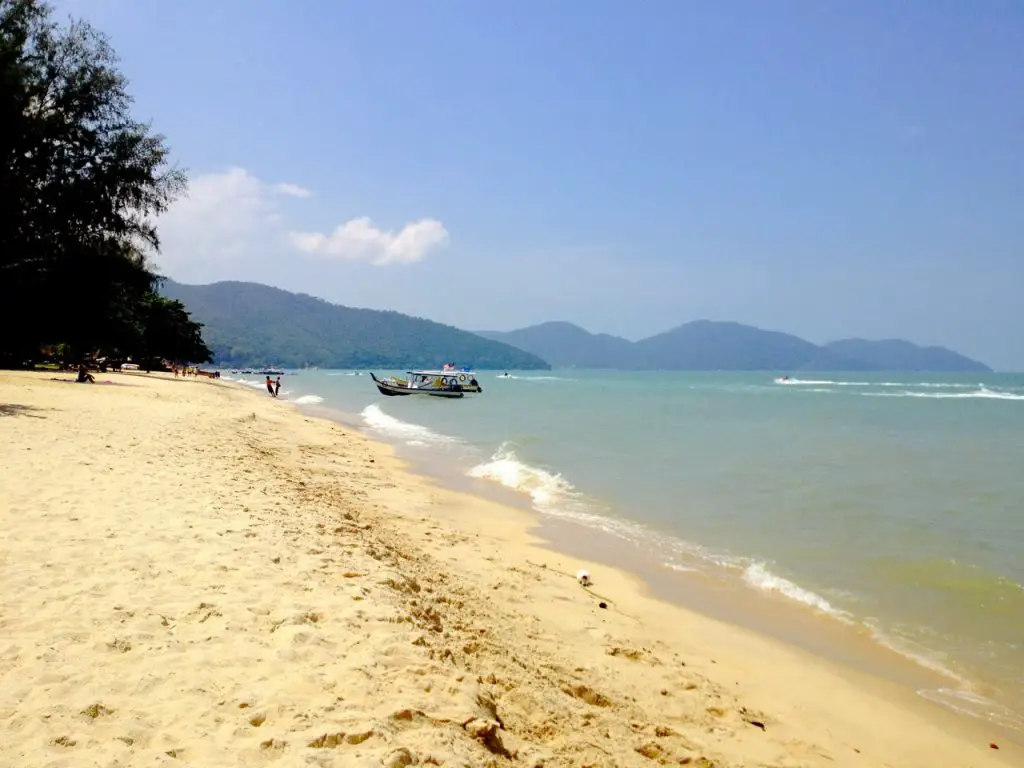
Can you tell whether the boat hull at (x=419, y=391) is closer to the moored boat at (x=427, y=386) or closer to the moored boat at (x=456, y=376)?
the moored boat at (x=427, y=386)

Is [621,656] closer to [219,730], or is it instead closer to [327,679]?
[327,679]

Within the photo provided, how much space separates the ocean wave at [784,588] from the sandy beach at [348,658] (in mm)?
1545

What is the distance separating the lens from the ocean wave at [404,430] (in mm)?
26339

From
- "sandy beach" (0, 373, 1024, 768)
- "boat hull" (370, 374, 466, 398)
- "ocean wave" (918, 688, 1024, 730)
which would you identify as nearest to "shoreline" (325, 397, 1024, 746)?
"ocean wave" (918, 688, 1024, 730)

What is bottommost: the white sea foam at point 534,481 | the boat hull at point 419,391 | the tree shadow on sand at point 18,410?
the white sea foam at point 534,481

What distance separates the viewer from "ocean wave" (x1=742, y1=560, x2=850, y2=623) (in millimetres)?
8254

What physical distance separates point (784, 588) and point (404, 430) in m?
22.9

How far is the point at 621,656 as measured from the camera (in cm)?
602

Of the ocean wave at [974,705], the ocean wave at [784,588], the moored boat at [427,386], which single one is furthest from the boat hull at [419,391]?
the ocean wave at [974,705]

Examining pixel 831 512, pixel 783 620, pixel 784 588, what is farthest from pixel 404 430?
pixel 783 620

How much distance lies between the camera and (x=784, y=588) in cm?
902

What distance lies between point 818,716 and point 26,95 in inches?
912

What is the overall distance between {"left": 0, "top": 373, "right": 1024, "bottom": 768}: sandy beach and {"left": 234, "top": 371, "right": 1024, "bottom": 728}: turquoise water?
67.1 inches

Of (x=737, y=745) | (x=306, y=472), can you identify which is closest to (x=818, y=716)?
(x=737, y=745)
